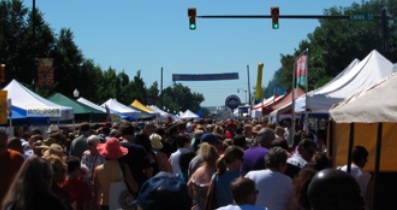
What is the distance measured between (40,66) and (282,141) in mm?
24081

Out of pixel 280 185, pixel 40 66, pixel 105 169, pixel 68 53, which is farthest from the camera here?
pixel 68 53

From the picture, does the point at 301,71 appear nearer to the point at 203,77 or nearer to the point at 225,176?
the point at 225,176

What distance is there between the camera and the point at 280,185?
738cm

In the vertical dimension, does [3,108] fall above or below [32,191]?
above

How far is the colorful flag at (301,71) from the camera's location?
16953mm

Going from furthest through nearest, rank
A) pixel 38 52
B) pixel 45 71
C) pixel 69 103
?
pixel 38 52
pixel 45 71
pixel 69 103

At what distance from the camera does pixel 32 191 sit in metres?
5.18

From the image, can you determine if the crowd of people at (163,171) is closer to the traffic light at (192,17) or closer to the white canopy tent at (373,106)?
the white canopy tent at (373,106)

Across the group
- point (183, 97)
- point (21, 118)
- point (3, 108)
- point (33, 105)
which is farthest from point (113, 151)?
point (183, 97)

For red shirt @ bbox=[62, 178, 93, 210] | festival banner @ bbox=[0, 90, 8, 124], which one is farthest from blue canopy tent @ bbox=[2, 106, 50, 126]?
red shirt @ bbox=[62, 178, 93, 210]

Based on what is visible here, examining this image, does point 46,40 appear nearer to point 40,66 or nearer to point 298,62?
point 40,66

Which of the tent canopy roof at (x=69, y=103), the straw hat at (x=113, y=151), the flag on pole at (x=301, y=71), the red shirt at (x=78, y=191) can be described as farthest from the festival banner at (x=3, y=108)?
the tent canopy roof at (x=69, y=103)

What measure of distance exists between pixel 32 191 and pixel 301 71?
13.0 m

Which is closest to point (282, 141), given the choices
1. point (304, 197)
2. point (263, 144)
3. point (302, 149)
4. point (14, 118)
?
point (263, 144)
